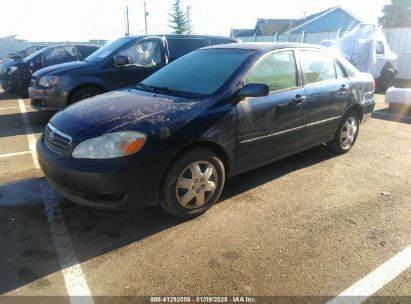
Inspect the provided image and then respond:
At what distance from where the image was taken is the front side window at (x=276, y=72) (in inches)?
157

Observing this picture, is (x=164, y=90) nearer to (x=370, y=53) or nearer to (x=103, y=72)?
(x=103, y=72)

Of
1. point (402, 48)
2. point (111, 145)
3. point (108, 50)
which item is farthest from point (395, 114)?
point (402, 48)

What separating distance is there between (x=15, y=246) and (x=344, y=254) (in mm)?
2810

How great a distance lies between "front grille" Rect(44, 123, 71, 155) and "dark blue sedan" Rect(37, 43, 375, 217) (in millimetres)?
11

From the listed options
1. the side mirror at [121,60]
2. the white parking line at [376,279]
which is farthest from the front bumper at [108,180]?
the side mirror at [121,60]

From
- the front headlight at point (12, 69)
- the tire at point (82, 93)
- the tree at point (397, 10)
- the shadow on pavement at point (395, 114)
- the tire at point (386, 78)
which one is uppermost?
the tree at point (397, 10)

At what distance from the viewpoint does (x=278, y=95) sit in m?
4.14

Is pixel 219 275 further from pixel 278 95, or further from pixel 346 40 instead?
pixel 346 40

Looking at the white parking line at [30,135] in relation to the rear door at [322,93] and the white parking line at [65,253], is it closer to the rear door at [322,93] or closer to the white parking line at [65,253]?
the white parking line at [65,253]

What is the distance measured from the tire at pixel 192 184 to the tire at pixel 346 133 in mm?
2492

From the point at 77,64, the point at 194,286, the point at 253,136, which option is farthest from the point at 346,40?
the point at 194,286

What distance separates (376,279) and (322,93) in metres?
2.68

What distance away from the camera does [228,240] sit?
319cm

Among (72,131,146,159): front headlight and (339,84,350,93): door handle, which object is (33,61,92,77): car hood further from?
(339,84,350,93): door handle
